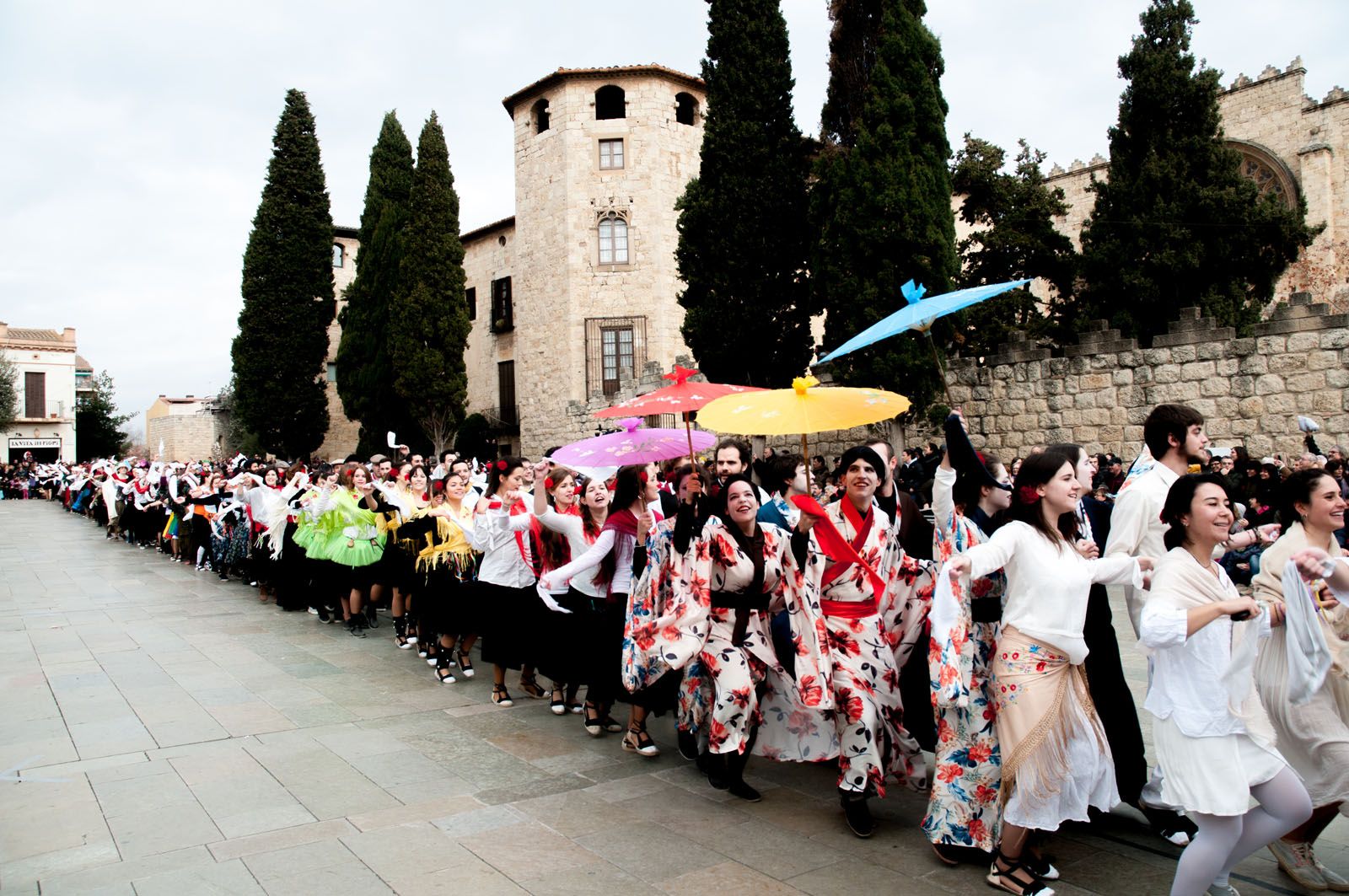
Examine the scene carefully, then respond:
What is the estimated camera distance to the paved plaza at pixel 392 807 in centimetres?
397

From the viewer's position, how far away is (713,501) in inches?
209

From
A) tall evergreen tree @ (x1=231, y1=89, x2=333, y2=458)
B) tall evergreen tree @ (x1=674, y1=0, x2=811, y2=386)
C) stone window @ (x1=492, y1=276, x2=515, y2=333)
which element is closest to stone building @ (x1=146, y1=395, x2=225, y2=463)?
tall evergreen tree @ (x1=231, y1=89, x2=333, y2=458)

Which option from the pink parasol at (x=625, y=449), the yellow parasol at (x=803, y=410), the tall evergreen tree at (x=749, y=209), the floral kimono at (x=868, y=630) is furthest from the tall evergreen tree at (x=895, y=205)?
the floral kimono at (x=868, y=630)

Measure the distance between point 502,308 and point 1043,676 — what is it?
110 ft

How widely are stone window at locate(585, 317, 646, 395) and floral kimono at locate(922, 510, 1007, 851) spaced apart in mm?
26444

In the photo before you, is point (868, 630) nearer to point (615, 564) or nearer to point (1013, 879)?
point (1013, 879)

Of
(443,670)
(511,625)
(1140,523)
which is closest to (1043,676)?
(1140,523)

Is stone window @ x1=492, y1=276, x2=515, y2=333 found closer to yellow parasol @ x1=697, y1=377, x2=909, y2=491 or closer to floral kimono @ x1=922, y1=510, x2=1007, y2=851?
yellow parasol @ x1=697, y1=377, x2=909, y2=491

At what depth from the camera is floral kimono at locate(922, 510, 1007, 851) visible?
12.7 ft

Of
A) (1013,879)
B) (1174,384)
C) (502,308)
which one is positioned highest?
(502,308)

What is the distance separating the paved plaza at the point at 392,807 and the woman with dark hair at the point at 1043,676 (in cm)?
35

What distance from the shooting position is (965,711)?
4035 millimetres

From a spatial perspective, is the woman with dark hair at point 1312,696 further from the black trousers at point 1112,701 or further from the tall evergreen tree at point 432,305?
the tall evergreen tree at point 432,305

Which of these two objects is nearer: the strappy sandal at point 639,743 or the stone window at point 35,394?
the strappy sandal at point 639,743
